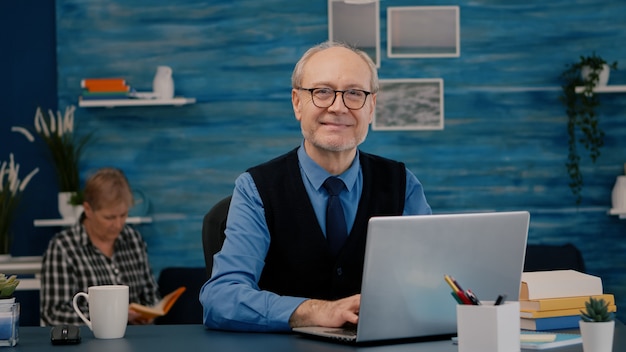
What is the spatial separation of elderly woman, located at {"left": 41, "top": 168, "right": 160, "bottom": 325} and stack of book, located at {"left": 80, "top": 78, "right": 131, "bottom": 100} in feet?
1.90

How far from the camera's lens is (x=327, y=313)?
2234mm

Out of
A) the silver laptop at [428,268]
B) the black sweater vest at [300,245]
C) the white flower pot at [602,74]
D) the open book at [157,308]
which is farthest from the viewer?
the white flower pot at [602,74]

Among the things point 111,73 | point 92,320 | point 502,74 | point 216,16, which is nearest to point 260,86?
point 216,16

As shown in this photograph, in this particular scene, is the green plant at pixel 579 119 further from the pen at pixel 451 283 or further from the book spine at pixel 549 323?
the pen at pixel 451 283

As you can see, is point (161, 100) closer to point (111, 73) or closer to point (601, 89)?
point (111, 73)

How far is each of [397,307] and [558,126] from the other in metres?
3.20

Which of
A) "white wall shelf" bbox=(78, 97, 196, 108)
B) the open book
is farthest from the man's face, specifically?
"white wall shelf" bbox=(78, 97, 196, 108)

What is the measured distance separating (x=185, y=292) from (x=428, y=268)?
118 inches

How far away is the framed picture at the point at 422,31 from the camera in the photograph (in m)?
4.99

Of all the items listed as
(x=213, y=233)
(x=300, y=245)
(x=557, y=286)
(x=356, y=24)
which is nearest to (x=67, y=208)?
(x=356, y=24)

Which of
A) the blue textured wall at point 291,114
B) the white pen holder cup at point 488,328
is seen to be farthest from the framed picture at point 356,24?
the white pen holder cup at point 488,328

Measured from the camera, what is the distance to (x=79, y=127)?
510 cm

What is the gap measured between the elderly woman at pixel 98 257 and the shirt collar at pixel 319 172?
1673 mm

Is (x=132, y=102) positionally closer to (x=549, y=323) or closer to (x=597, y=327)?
(x=549, y=323)
